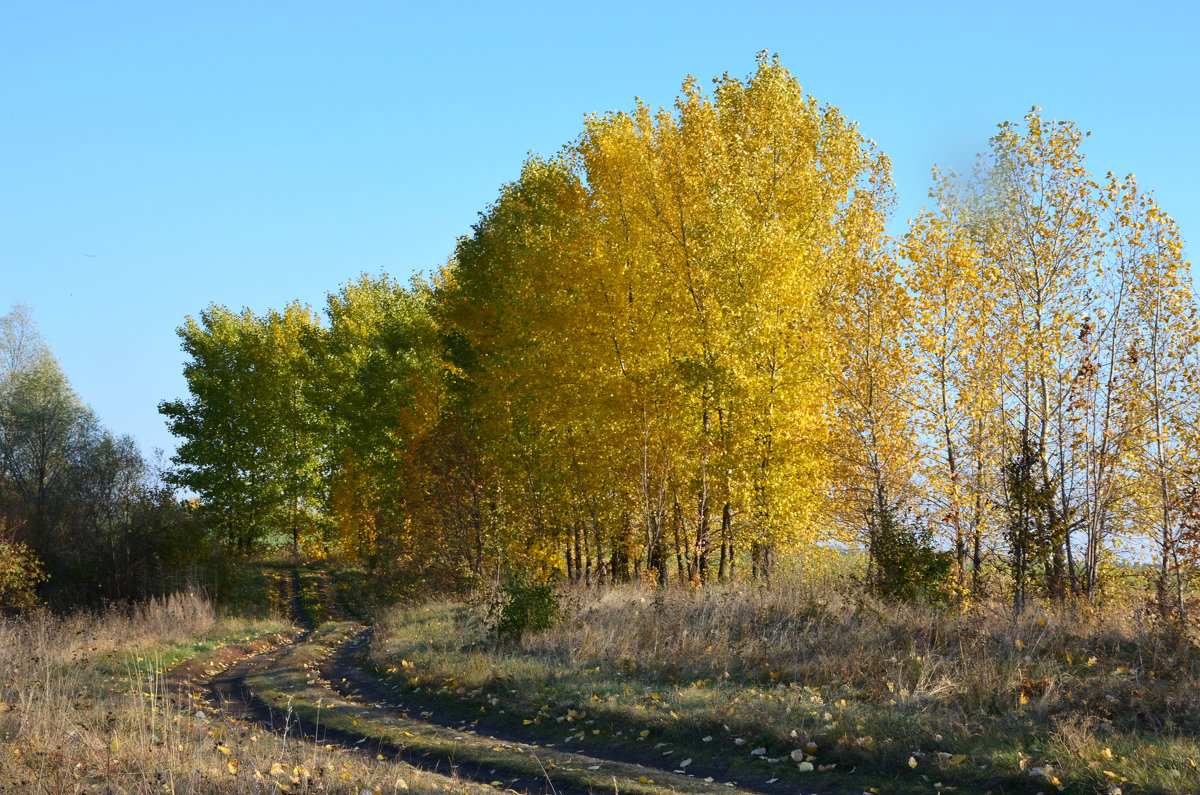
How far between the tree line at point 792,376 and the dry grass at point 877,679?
1.98 metres

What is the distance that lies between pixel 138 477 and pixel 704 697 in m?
29.6

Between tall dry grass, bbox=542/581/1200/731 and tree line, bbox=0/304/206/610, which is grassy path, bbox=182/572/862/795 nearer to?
tall dry grass, bbox=542/581/1200/731

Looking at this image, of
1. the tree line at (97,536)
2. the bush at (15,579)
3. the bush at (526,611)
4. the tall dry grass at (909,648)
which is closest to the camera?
the tall dry grass at (909,648)

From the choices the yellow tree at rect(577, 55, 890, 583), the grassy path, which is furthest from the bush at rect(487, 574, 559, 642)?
the yellow tree at rect(577, 55, 890, 583)

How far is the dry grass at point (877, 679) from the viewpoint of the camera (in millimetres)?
8344

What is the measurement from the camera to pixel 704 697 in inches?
426

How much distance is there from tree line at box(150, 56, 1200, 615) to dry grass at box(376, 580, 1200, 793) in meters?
1.98

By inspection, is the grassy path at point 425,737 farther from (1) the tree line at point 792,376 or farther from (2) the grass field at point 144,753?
(1) the tree line at point 792,376

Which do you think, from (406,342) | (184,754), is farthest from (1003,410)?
(406,342)

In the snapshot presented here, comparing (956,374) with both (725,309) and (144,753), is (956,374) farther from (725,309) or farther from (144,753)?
(144,753)

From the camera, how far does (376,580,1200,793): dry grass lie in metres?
8.34

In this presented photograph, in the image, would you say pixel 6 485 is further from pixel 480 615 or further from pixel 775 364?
pixel 775 364

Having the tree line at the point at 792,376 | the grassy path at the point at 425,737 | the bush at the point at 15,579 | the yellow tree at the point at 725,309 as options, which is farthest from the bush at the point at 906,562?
the bush at the point at 15,579

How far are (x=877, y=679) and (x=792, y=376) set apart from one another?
9.27 m
